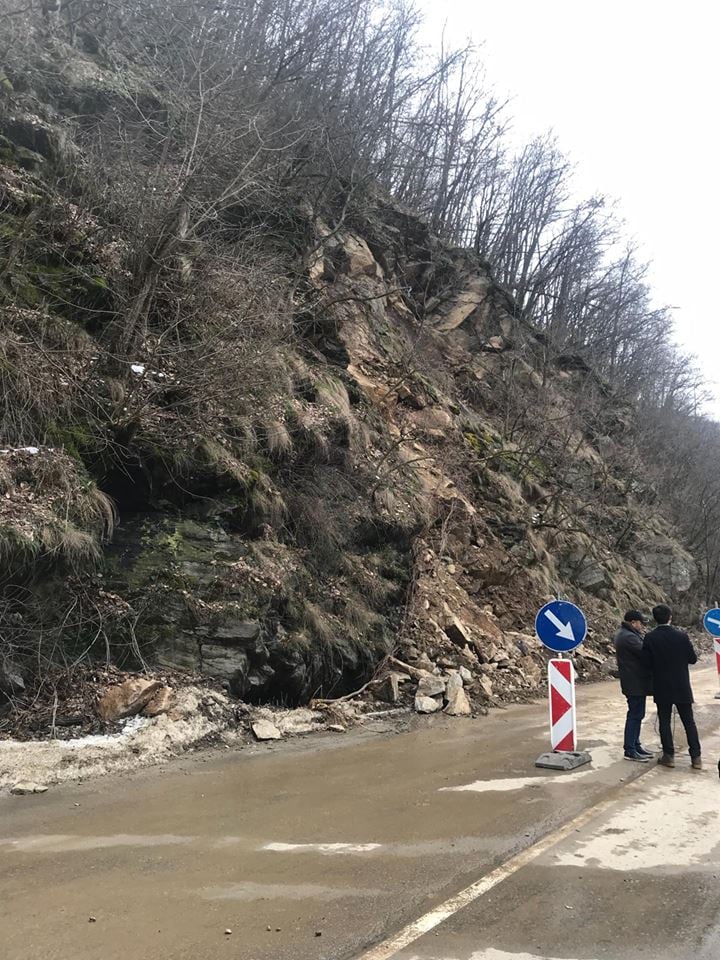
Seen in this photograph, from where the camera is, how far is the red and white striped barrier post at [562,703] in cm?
776

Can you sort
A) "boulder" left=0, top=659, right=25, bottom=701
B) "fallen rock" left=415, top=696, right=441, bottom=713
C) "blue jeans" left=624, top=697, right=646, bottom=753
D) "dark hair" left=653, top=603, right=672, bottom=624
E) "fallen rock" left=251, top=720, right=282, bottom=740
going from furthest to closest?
"fallen rock" left=415, top=696, right=441, bottom=713, "fallen rock" left=251, top=720, right=282, bottom=740, "dark hair" left=653, top=603, right=672, bottom=624, "blue jeans" left=624, top=697, right=646, bottom=753, "boulder" left=0, top=659, right=25, bottom=701

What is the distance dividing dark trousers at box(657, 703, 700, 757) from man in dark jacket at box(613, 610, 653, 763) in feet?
0.73

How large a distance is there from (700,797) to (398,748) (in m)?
3.42

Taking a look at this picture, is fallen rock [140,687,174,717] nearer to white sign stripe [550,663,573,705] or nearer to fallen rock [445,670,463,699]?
white sign stripe [550,663,573,705]

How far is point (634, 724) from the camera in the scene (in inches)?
315

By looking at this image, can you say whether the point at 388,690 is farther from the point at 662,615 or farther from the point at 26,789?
the point at 26,789

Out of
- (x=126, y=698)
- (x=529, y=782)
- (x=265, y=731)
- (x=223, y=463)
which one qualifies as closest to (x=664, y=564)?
(x=223, y=463)

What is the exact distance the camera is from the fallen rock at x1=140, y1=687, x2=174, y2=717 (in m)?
7.68

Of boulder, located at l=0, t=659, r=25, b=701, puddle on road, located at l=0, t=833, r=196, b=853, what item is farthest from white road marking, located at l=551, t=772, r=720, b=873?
boulder, located at l=0, t=659, r=25, b=701

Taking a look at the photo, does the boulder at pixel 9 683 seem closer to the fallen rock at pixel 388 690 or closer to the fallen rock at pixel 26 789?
the fallen rock at pixel 26 789

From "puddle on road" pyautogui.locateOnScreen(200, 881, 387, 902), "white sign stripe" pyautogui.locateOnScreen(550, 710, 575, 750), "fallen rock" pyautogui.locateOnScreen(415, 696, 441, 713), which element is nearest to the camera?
"puddle on road" pyautogui.locateOnScreen(200, 881, 387, 902)

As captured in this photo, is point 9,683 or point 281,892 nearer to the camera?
point 281,892

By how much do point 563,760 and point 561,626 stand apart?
1450mm

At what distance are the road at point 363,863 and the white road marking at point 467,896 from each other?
0.05 ft
